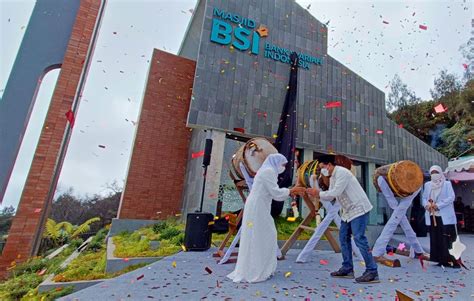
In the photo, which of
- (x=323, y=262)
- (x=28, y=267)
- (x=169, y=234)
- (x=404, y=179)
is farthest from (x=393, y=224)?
(x=28, y=267)

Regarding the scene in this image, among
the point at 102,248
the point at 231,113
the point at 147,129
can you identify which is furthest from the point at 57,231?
the point at 231,113

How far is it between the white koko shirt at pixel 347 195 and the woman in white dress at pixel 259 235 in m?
0.62

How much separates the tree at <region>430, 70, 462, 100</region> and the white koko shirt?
81.3 ft

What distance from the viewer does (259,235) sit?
348 cm

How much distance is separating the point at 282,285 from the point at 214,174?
6.04 meters

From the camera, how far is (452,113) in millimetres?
20625

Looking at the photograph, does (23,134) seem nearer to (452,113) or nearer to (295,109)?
(295,109)

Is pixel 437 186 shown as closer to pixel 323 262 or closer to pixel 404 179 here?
pixel 404 179

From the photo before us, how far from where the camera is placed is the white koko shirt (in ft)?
11.6

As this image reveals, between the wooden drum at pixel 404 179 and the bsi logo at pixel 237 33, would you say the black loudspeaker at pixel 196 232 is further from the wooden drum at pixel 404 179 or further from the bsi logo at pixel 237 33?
the bsi logo at pixel 237 33

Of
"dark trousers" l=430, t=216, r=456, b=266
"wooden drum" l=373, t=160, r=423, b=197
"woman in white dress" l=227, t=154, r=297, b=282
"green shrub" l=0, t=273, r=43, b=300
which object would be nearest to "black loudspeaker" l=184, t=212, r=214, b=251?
"woman in white dress" l=227, t=154, r=297, b=282

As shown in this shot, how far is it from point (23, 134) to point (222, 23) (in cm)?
821

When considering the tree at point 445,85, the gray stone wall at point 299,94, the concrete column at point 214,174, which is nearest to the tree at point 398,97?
the tree at point 445,85

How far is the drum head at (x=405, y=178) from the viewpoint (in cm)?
483
